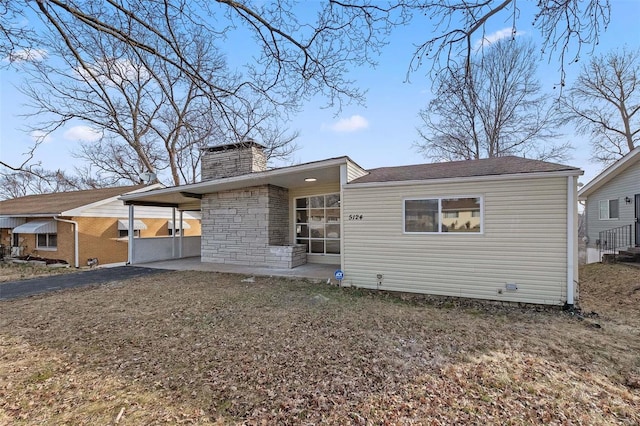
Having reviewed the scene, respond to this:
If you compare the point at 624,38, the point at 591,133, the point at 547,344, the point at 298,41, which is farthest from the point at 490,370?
the point at 591,133

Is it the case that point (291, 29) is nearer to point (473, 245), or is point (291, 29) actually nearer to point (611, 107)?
point (473, 245)

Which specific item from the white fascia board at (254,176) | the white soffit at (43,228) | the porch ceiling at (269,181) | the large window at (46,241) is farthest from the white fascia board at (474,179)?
the large window at (46,241)

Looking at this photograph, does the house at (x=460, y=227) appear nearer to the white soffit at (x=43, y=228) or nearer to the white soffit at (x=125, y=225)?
the white soffit at (x=125, y=225)

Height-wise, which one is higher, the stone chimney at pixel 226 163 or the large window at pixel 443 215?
the stone chimney at pixel 226 163

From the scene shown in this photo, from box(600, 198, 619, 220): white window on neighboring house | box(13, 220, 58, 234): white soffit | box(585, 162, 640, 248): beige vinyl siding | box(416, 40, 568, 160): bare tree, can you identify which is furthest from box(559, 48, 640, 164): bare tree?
box(13, 220, 58, 234): white soffit

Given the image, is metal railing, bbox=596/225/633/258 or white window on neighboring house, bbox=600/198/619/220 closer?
metal railing, bbox=596/225/633/258

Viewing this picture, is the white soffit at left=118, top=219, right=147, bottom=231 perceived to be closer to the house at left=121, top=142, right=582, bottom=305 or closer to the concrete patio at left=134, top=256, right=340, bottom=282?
the concrete patio at left=134, top=256, right=340, bottom=282

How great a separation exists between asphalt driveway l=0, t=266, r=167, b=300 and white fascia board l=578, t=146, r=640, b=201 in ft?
57.1

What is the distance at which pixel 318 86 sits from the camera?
16.1 feet

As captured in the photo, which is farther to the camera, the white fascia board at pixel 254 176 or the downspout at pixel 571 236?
the white fascia board at pixel 254 176

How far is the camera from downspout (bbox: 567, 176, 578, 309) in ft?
18.4

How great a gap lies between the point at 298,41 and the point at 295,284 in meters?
5.64

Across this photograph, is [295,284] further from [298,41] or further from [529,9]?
[529,9]

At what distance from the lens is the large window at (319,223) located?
10.4 metres
